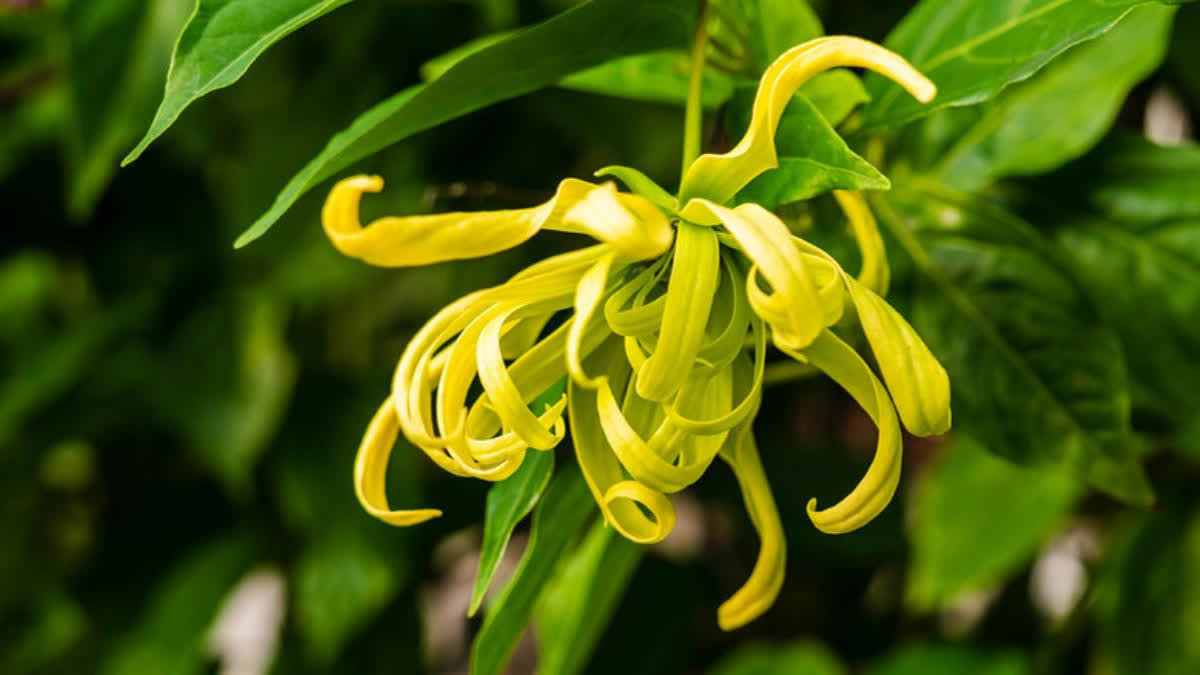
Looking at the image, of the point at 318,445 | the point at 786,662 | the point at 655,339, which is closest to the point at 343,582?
the point at 318,445

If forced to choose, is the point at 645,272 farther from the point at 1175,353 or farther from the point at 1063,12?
the point at 1175,353

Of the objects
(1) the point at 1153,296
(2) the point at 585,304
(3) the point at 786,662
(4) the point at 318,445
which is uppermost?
(2) the point at 585,304

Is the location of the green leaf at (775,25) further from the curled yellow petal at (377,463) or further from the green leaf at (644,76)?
the curled yellow petal at (377,463)

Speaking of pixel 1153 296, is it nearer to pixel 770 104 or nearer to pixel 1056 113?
pixel 1056 113

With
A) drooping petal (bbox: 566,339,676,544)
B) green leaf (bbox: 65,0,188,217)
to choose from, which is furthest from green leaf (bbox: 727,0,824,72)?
green leaf (bbox: 65,0,188,217)

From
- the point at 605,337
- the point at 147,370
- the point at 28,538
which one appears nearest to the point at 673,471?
the point at 605,337

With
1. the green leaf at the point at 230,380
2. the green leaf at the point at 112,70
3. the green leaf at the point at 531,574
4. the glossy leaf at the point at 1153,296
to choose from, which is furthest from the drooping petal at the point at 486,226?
the green leaf at the point at 230,380

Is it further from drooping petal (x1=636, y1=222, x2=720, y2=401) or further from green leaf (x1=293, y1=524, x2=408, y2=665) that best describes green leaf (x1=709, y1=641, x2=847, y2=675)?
drooping petal (x1=636, y1=222, x2=720, y2=401)
